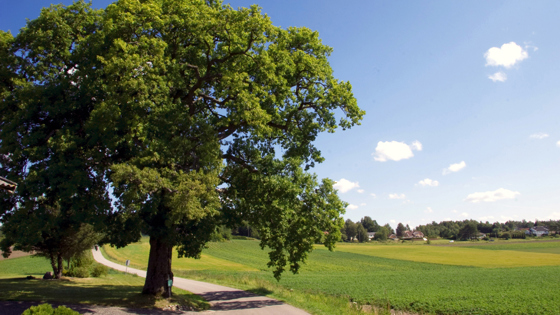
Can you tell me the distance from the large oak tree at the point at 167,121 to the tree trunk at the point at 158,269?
5cm

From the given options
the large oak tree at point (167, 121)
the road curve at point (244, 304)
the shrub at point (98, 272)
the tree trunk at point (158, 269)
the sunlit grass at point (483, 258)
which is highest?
the large oak tree at point (167, 121)

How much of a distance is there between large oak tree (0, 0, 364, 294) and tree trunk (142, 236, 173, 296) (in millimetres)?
52

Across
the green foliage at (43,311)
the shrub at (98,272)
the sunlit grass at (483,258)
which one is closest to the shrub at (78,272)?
the shrub at (98,272)

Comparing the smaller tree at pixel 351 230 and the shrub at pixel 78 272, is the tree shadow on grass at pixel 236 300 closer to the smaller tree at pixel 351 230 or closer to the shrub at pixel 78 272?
the shrub at pixel 78 272

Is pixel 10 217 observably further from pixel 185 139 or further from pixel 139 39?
pixel 139 39

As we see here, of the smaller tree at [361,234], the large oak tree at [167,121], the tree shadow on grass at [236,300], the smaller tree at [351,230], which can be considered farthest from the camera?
the smaller tree at [351,230]

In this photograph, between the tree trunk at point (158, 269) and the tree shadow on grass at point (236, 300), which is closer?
the tree trunk at point (158, 269)

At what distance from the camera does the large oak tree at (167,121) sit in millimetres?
13562

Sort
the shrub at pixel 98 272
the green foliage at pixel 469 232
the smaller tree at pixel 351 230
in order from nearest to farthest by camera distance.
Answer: the shrub at pixel 98 272 < the green foliage at pixel 469 232 < the smaller tree at pixel 351 230

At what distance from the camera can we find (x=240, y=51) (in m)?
16.4

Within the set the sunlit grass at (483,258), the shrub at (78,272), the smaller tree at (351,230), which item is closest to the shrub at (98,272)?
the shrub at (78,272)

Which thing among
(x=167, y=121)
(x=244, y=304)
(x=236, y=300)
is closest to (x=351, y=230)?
(x=236, y=300)

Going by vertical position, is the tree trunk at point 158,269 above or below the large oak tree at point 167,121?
below

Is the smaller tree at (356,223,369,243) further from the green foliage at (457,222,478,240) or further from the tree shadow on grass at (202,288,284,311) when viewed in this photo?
the tree shadow on grass at (202,288,284,311)
